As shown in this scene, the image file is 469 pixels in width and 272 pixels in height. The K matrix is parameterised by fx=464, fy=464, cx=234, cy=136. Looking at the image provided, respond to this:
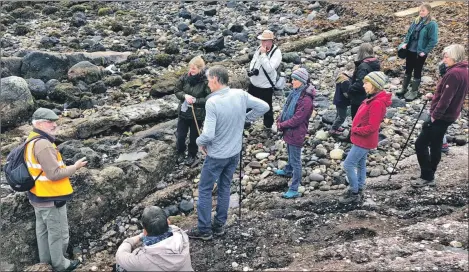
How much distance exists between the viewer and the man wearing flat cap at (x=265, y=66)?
888 centimetres

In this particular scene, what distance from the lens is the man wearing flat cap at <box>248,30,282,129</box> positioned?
8875mm

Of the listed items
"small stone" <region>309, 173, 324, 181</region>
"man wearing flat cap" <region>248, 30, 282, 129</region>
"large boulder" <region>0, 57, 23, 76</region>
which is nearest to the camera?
"small stone" <region>309, 173, 324, 181</region>

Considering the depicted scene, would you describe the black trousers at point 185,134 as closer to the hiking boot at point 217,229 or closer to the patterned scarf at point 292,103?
the patterned scarf at point 292,103

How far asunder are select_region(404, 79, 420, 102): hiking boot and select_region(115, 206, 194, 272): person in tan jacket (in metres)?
8.10

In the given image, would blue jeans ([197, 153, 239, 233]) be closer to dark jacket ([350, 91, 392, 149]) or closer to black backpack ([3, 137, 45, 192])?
dark jacket ([350, 91, 392, 149])

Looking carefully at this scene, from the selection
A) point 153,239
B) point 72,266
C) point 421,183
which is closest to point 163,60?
point 421,183

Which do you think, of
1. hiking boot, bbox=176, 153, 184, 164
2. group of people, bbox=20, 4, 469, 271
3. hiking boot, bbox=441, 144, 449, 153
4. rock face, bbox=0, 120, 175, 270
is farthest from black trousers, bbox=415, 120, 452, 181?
rock face, bbox=0, 120, 175, 270

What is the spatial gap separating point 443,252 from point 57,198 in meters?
4.90

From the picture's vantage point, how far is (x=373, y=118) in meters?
6.96

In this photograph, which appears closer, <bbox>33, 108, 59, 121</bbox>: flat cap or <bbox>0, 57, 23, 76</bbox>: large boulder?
<bbox>33, 108, 59, 121</bbox>: flat cap

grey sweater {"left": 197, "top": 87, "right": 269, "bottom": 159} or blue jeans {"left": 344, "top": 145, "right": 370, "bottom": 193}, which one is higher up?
grey sweater {"left": 197, "top": 87, "right": 269, "bottom": 159}

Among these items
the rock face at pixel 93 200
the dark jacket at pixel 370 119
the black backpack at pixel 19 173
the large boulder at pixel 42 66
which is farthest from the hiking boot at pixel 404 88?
the large boulder at pixel 42 66

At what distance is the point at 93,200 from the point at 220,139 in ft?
7.91

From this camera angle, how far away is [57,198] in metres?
5.80
